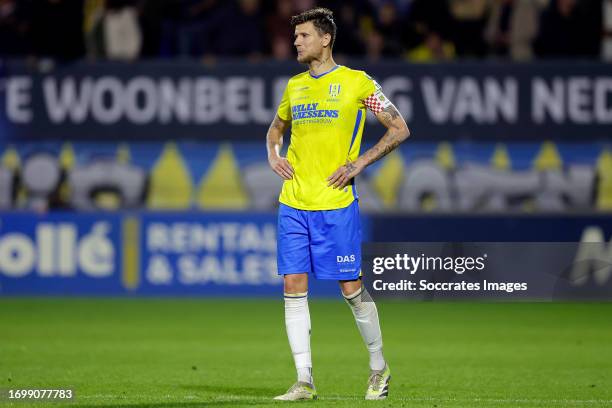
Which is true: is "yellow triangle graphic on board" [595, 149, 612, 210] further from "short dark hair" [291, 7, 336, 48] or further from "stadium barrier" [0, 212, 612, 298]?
"short dark hair" [291, 7, 336, 48]

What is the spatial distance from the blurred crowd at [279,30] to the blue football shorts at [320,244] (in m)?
8.86

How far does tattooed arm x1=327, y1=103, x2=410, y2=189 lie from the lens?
783cm

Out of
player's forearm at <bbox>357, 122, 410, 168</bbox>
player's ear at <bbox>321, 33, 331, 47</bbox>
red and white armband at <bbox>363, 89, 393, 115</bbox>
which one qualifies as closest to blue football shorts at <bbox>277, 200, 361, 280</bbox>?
player's forearm at <bbox>357, 122, 410, 168</bbox>

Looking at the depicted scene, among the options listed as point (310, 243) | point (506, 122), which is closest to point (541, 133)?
point (506, 122)

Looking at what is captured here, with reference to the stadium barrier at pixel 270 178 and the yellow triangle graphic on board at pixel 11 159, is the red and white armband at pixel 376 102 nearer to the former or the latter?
the stadium barrier at pixel 270 178

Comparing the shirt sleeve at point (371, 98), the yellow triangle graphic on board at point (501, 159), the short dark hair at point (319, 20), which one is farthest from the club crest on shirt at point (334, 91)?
the yellow triangle graphic on board at point (501, 159)

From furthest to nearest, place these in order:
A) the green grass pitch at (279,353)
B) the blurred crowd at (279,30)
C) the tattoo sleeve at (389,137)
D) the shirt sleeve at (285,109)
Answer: the blurred crowd at (279,30), the green grass pitch at (279,353), the shirt sleeve at (285,109), the tattoo sleeve at (389,137)

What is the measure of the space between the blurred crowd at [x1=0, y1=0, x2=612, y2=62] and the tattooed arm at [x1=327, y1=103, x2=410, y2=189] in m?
8.76

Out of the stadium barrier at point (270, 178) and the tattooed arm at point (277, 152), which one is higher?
the tattooed arm at point (277, 152)

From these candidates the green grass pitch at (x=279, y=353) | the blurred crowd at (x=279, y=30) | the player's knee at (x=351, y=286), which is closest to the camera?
the player's knee at (x=351, y=286)

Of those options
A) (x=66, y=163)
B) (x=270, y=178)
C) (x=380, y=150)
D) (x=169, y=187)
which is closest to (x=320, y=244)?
(x=380, y=150)

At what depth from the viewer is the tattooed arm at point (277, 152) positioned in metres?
8.01

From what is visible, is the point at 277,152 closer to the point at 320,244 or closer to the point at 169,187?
the point at 320,244

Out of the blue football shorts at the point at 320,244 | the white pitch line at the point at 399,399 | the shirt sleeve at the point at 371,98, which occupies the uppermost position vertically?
the shirt sleeve at the point at 371,98
